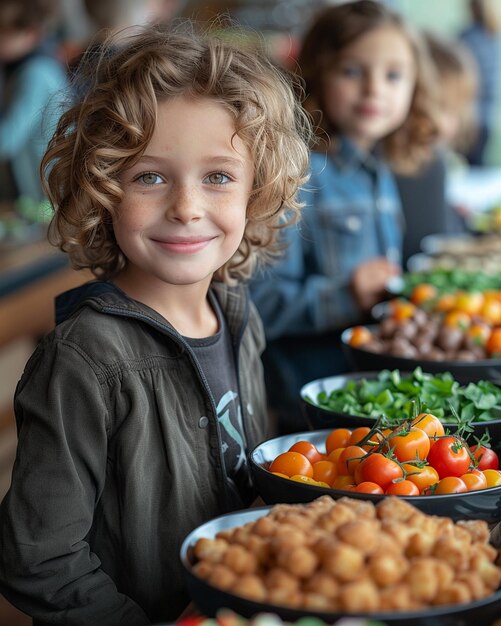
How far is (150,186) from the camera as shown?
1.51 m

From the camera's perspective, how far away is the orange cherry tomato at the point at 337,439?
1572mm

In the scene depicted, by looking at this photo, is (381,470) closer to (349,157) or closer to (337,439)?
(337,439)

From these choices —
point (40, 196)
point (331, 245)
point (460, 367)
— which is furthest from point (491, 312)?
point (40, 196)

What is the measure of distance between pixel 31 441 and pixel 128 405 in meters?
0.16

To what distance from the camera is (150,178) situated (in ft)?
4.98

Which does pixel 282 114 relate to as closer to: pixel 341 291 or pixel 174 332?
pixel 174 332

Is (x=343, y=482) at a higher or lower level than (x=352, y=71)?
lower

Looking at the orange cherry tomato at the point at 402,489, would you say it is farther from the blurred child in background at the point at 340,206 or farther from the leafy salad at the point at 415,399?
the blurred child in background at the point at 340,206

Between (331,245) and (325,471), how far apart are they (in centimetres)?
170

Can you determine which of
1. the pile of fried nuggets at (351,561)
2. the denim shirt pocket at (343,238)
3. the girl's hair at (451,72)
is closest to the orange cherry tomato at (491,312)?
the denim shirt pocket at (343,238)

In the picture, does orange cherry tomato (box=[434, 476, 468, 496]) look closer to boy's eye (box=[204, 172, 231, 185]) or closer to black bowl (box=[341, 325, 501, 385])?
boy's eye (box=[204, 172, 231, 185])

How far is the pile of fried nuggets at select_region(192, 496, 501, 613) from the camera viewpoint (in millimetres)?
1000

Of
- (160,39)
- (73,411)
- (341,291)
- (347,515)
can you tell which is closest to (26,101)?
(341,291)

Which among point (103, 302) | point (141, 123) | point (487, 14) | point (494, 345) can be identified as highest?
point (487, 14)
